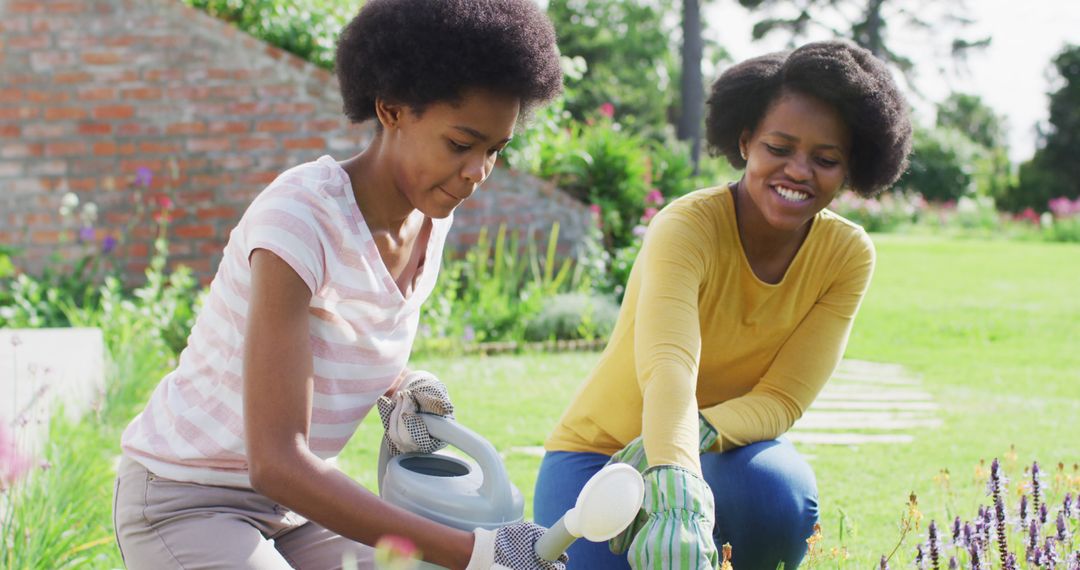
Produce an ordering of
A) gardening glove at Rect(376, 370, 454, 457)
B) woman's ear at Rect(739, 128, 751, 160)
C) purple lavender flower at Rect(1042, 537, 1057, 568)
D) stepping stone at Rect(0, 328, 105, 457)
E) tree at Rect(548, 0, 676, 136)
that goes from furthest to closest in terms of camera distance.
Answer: tree at Rect(548, 0, 676, 136)
stepping stone at Rect(0, 328, 105, 457)
woman's ear at Rect(739, 128, 751, 160)
purple lavender flower at Rect(1042, 537, 1057, 568)
gardening glove at Rect(376, 370, 454, 457)

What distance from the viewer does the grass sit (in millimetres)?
2863

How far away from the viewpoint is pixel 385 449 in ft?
6.87

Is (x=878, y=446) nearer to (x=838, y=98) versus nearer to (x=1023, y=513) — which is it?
(x=1023, y=513)

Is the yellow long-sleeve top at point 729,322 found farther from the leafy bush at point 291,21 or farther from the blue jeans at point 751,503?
the leafy bush at point 291,21

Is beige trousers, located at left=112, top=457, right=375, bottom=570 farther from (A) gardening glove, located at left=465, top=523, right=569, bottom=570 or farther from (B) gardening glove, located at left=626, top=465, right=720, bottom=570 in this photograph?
(B) gardening glove, located at left=626, top=465, right=720, bottom=570

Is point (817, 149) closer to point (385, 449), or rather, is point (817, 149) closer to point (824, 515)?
point (385, 449)

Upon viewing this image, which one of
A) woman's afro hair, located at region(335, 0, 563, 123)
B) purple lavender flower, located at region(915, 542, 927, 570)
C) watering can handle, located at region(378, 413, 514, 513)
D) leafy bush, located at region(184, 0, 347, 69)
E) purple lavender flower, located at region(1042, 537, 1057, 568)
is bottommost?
purple lavender flower, located at region(915, 542, 927, 570)

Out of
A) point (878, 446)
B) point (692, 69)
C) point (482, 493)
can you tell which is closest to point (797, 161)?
point (482, 493)

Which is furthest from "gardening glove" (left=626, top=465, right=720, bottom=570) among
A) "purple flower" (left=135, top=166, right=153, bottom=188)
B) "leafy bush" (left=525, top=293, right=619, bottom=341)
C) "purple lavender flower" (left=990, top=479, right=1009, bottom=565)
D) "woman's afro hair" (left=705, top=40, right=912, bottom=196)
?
"purple flower" (left=135, top=166, right=153, bottom=188)

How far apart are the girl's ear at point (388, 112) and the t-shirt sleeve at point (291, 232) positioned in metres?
0.21

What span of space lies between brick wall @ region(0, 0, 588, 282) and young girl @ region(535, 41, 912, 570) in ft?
16.2

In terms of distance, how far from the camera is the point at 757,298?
2.53 m

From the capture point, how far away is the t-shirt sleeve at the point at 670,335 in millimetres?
2066

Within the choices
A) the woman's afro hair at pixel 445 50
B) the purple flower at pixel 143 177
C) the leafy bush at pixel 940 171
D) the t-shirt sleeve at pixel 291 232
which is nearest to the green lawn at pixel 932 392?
the woman's afro hair at pixel 445 50
